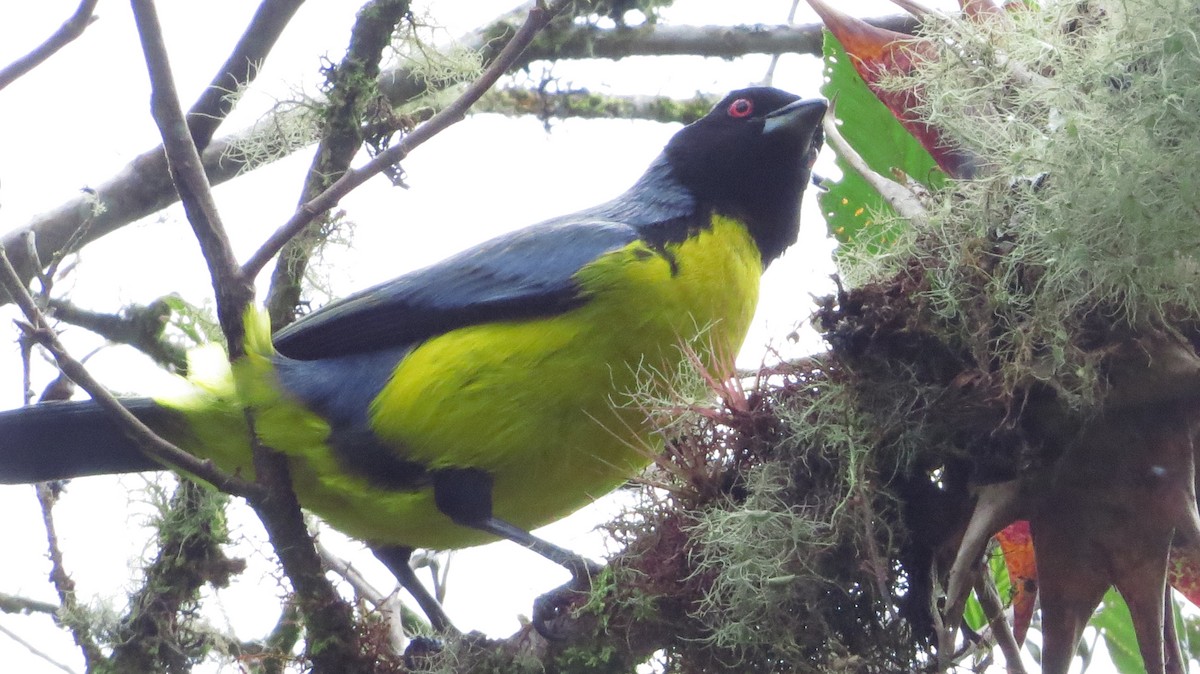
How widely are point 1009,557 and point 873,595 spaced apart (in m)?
0.51

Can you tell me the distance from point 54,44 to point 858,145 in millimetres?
2446

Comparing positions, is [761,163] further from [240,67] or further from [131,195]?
[131,195]

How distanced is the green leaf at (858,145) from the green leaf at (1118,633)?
1.40 metres

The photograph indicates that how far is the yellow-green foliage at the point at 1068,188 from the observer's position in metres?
2.27

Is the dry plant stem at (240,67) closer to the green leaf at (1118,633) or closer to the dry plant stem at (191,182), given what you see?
the dry plant stem at (191,182)

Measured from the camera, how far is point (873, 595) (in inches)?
104

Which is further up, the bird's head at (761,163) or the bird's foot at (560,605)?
the bird's head at (761,163)

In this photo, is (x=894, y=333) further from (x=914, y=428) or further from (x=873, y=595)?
(x=873, y=595)

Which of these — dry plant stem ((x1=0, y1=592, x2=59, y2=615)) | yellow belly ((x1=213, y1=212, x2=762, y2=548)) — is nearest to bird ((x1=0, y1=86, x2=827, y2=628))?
yellow belly ((x1=213, y1=212, x2=762, y2=548))

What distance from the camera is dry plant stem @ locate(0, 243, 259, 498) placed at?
2.73 m

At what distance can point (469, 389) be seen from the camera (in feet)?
11.7

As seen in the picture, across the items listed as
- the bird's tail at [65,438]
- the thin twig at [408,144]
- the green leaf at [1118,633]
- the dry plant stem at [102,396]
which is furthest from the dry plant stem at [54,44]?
the green leaf at [1118,633]

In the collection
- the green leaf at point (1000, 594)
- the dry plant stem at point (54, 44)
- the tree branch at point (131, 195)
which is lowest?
the green leaf at point (1000, 594)

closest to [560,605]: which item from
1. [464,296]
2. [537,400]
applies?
[537,400]
